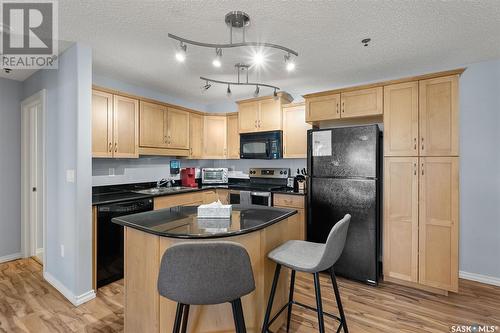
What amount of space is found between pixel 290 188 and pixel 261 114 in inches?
50.1

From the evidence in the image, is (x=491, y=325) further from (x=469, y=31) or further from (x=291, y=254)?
(x=469, y=31)

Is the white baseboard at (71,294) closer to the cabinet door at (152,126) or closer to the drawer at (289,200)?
the cabinet door at (152,126)

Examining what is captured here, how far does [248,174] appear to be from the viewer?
4.68 m

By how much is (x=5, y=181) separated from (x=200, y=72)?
305cm

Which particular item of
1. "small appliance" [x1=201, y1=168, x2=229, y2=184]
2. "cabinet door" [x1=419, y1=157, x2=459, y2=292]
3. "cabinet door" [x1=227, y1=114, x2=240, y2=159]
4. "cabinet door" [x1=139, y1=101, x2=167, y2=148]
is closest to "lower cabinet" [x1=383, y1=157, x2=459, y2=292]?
"cabinet door" [x1=419, y1=157, x2=459, y2=292]

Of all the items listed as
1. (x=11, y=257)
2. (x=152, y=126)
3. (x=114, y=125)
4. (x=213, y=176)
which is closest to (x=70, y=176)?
(x=114, y=125)

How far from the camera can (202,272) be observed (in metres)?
1.26

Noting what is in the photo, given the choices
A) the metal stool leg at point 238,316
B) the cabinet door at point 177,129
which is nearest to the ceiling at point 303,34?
the cabinet door at point 177,129

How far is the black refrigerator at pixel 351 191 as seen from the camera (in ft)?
9.26

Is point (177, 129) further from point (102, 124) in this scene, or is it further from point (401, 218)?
point (401, 218)

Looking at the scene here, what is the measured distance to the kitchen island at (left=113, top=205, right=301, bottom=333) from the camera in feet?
5.30

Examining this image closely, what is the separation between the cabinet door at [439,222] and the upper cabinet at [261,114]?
2.05 meters

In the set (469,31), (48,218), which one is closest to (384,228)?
(469,31)

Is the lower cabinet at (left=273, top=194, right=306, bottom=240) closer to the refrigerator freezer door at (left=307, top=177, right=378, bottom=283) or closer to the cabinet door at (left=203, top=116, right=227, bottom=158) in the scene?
the refrigerator freezer door at (left=307, top=177, right=378, bottom=283)
